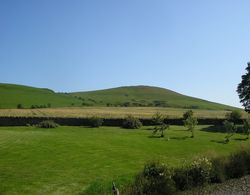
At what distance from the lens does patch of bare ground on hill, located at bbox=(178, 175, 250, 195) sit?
31516mm

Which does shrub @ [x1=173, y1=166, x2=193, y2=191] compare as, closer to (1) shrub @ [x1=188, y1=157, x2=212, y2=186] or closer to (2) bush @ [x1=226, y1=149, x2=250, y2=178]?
(1) shrub @ [x1=188, y1=157, x2=212, y2=186]

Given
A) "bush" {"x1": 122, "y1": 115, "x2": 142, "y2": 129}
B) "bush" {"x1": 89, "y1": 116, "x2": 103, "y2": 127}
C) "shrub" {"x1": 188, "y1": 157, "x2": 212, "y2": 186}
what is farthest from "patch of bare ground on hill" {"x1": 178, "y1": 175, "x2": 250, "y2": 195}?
"bush" {"x1": 89, "y1": 116, "x2": 103, "y2": 127}

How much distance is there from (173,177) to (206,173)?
3.49 m

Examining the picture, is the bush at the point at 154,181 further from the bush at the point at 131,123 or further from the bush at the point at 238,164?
the bush at the point at 131,123

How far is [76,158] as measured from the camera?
Answer: 47.2 metres

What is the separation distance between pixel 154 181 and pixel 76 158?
732 inches

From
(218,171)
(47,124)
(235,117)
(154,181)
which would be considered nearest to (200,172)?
(218,171)

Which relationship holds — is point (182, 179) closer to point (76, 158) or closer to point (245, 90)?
point (76, 158)

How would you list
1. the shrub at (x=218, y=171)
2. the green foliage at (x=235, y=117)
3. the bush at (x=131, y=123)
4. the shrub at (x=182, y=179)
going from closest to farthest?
the shrub at (x=182, y=179) → the shrub at (x=218, y=171) → the bush at (x=131, y=123) → the green foliage at (x=235, y=117)

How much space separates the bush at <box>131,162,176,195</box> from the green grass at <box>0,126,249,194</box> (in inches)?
153

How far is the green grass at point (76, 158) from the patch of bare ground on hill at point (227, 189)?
428 centimetres

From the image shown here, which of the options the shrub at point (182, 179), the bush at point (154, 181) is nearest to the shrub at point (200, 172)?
the shrub at point (182, 179)

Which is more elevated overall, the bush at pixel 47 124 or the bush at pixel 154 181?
the bush at pixel 47 124

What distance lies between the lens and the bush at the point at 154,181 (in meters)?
29.6
